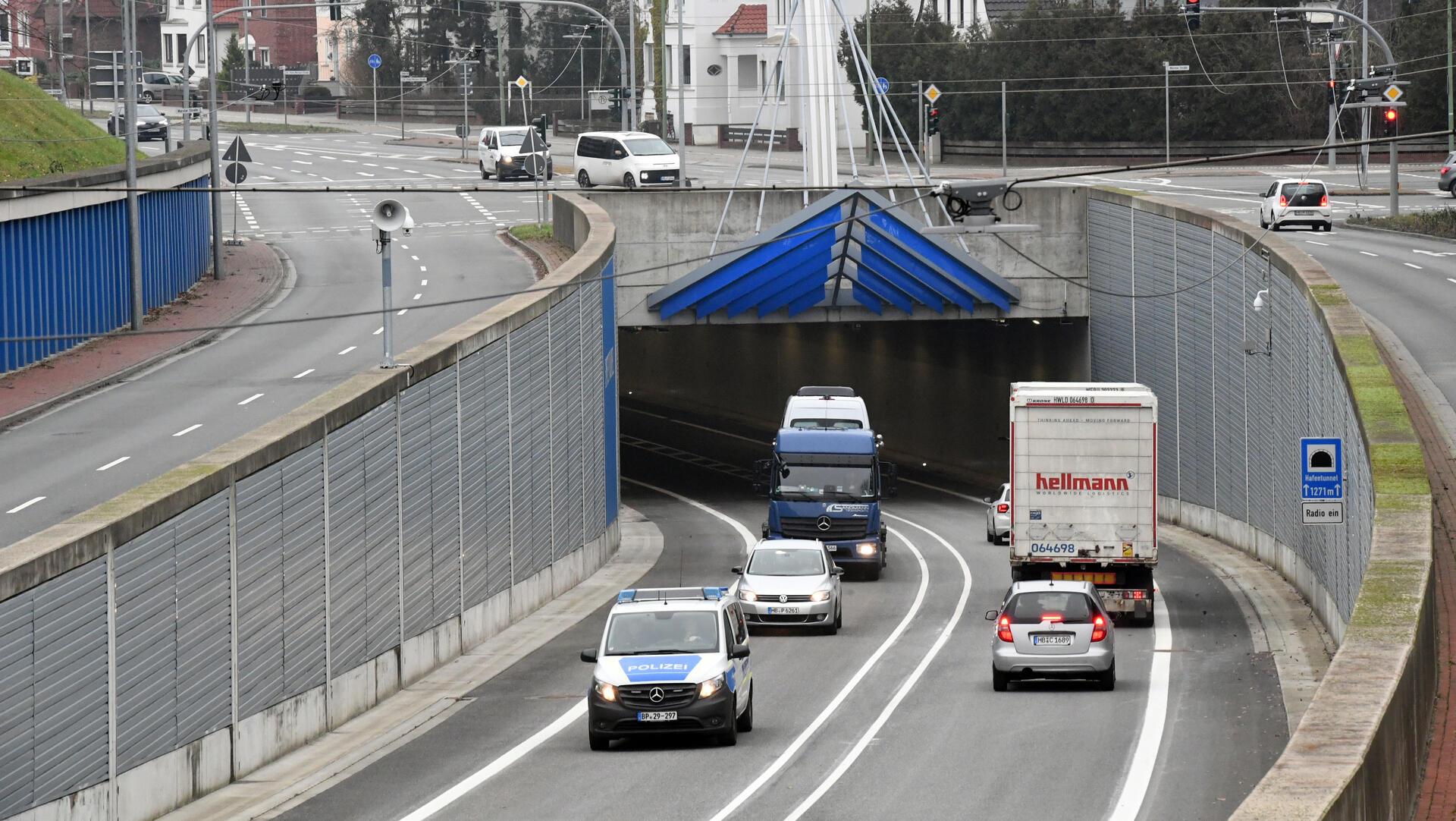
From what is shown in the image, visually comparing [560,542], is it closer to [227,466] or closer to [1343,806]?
[227,466]

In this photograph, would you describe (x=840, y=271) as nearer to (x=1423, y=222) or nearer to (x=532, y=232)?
(x=532, y=232)

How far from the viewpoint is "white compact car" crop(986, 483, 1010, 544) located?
4291 cm

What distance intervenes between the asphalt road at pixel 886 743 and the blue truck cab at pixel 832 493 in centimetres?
456

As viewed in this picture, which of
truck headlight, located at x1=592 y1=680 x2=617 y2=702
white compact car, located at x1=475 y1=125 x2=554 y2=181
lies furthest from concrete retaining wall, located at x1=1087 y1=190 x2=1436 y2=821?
white compact car, located at x1=475 y1=125 x2=554 y2=181

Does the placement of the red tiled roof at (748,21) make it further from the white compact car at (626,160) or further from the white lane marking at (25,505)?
the white lane marking at (25,505)

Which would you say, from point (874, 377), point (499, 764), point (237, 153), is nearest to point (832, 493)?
point (499, 764)

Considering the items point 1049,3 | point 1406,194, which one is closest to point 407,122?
point 1049,3

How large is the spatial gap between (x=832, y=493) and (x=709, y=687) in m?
18.1

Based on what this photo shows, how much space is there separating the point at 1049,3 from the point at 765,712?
75.6 m

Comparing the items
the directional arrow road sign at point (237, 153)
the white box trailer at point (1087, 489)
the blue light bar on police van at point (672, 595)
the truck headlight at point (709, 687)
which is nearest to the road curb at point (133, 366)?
the directional arrow road sign at point (237, 153)

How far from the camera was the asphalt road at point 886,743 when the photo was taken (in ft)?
57.6

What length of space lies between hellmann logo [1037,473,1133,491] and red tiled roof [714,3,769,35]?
76452 mm

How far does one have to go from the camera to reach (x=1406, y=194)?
70.7 metres

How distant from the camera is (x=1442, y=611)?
71.9 ft
